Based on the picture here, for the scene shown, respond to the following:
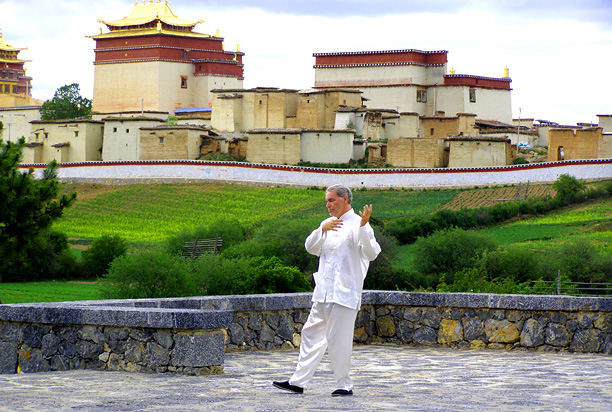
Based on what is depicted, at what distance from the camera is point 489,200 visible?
38844 mm

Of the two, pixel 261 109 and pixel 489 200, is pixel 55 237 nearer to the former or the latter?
pixel 489 200

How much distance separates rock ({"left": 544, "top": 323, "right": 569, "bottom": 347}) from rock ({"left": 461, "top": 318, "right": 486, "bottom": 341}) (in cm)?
59

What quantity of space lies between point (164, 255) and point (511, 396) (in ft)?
28.2

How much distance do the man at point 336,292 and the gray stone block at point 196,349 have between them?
0.73 m

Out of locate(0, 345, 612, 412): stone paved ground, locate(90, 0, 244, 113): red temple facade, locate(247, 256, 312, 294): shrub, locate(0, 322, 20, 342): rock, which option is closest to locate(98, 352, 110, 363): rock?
locate(0, 345, 612, 412): stone paved ground

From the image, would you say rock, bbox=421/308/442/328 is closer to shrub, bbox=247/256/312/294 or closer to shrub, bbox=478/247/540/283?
shrub, bbox=247/256/312/294

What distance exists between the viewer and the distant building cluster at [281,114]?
149 feet

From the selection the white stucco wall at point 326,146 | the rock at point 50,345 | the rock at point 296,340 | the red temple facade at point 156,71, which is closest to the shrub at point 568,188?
the white stucco wall at point 326,146

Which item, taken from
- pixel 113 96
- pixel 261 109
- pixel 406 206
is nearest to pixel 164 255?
pixel 406 206

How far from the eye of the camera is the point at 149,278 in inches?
525

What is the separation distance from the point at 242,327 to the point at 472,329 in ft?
6.90

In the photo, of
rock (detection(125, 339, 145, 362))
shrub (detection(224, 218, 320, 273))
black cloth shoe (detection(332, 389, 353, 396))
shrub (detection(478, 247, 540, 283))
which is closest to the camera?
black cloth shoe (detection(332, 389, 353, 396))

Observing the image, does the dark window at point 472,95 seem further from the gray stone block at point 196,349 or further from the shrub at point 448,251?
the gray stone block at point 196,349

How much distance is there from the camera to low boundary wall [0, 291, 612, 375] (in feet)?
21.8
